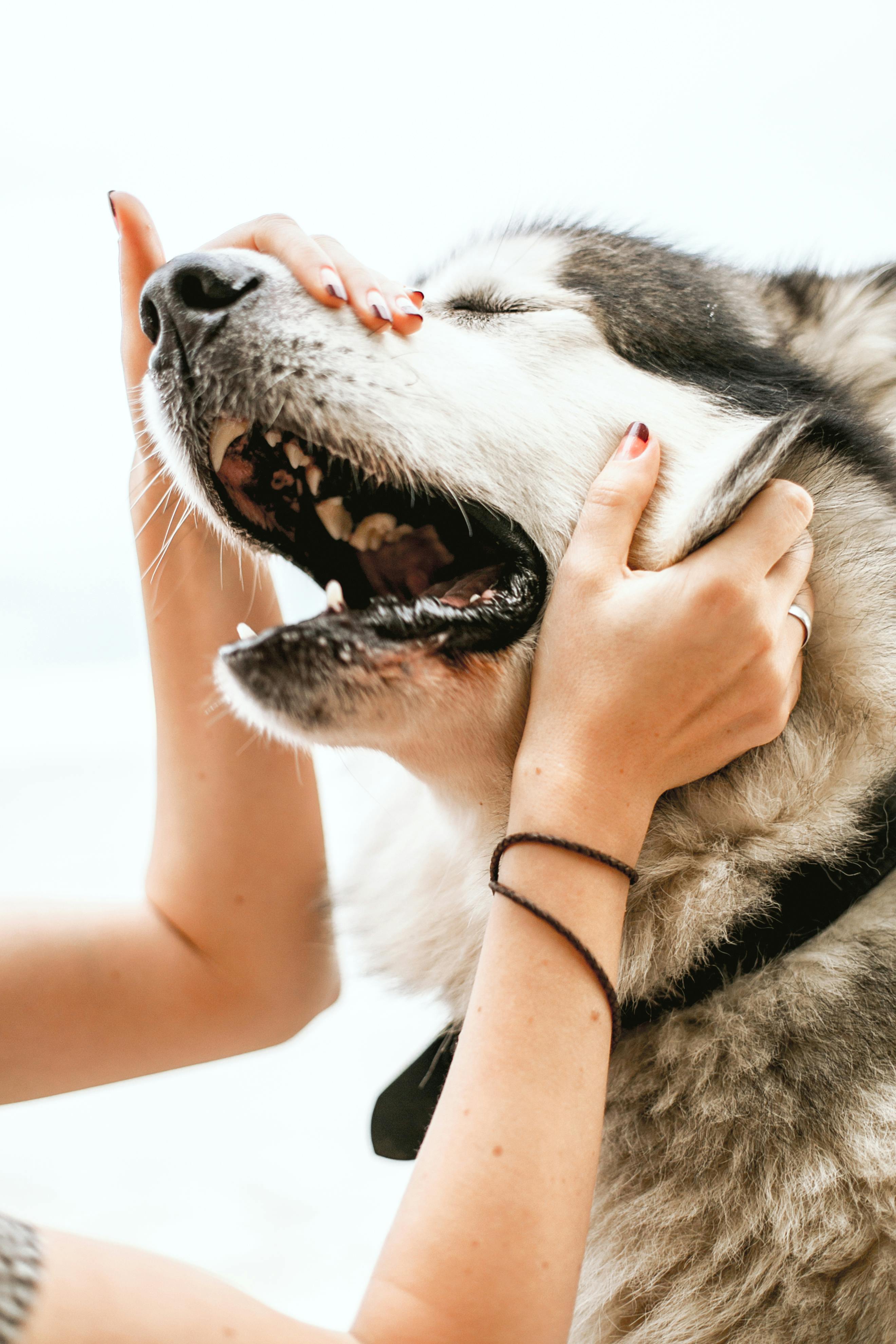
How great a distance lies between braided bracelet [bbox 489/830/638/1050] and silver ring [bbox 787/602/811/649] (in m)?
0.32

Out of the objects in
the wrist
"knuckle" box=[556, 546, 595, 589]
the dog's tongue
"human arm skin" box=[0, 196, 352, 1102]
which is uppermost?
"knuckle" box=[556, 546, 595, 589]

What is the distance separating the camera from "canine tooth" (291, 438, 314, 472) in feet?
3.13

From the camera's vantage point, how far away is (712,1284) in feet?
2.83

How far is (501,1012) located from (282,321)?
68 centimetres

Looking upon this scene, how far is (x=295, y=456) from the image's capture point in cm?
96

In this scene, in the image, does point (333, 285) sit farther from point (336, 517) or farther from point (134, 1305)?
point (134, 1305)

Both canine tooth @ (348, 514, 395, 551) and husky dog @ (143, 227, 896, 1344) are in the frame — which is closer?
husky dog @ (143, 227, 896, 1344)

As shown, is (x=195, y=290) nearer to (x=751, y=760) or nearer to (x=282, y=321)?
(x=282, y=321)

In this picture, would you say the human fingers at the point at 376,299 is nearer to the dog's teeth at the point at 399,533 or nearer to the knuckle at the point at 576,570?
the dog's teeth at the point at 399,533

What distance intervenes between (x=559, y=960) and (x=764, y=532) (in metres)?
0.45

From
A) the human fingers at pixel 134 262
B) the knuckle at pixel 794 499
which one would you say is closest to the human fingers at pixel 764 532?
the knuckle at pixel 794 499

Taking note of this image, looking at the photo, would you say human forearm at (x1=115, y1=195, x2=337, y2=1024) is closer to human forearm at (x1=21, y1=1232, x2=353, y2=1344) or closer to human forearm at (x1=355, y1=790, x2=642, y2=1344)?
human forearm at (x1=355, y1=790, x2=642, y2=1344)

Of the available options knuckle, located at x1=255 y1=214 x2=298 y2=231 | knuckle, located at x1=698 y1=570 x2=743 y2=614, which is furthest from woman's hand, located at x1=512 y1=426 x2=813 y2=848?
knuckle, located at x1=255 y1=214 x2=298 y2=231

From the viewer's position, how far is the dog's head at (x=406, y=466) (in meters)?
0.88
